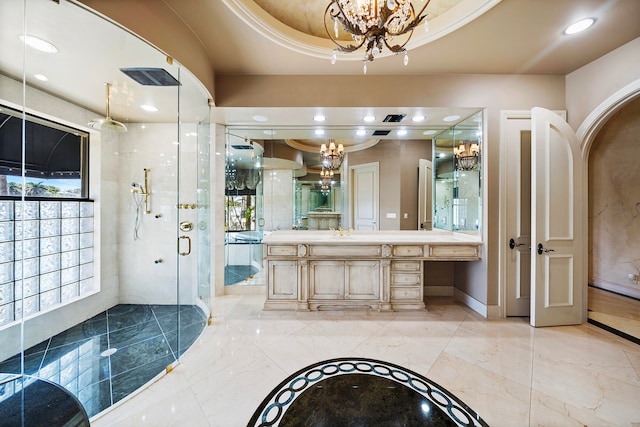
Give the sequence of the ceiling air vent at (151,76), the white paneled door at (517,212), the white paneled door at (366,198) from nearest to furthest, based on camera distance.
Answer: the ceiling air vent at (151,76)
the white paneled door at (517,212)
the white paneled door at (366,198)

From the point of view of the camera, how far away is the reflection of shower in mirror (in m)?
2.91

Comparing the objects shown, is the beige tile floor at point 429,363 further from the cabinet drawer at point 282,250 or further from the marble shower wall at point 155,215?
the marble shower wall at point 155,215

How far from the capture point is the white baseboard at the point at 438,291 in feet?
11.4

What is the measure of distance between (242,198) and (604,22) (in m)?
4.37

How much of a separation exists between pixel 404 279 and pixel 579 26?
294 centimetres

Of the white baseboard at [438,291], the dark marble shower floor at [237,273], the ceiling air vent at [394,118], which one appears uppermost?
the ceiling air vent at [394,118]

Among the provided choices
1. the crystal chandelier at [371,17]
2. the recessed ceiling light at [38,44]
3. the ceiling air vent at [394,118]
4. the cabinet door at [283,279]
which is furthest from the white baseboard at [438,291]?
the recessed ceiling light at [38,44]

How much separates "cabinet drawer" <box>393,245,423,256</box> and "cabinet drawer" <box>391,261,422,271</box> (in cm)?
12

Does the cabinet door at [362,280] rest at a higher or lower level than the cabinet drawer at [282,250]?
lower

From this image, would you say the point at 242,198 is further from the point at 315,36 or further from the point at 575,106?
the point at 575,106

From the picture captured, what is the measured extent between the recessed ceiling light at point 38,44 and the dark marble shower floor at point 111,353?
8.67ft

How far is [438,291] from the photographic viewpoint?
137 inches

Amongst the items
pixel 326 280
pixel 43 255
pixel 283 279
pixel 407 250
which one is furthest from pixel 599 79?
pixel 43 255

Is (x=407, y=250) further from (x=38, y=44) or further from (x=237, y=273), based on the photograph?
(x=38, y=44)
